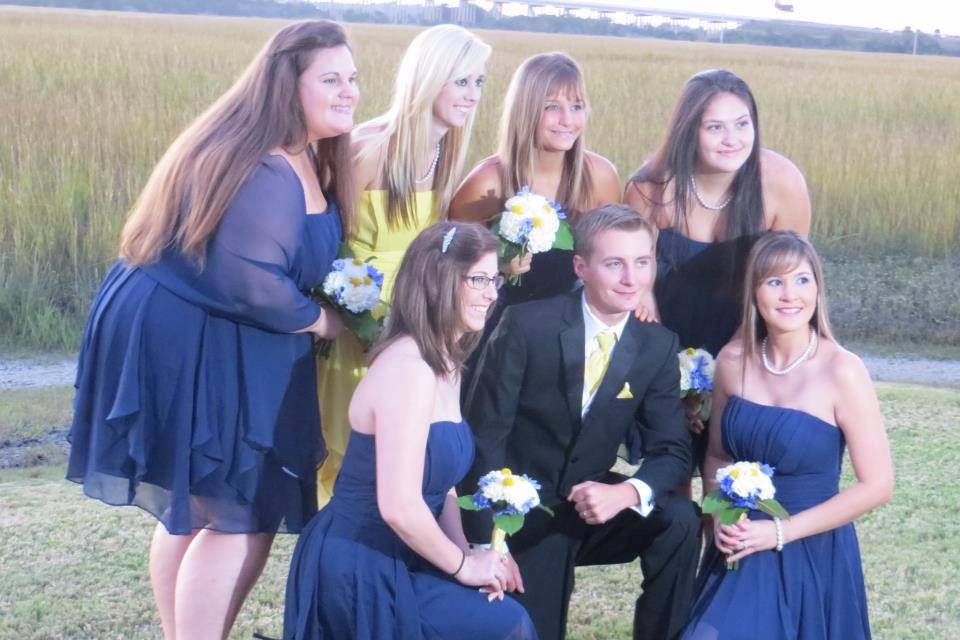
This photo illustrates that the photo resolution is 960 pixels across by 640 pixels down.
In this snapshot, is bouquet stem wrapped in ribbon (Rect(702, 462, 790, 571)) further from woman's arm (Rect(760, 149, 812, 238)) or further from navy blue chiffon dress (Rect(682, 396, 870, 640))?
woman's arm (Rect(760, 149, 812, 238))

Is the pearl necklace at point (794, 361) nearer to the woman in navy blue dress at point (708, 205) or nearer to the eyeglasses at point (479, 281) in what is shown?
the woman in navy blue dress at point (708, 205)

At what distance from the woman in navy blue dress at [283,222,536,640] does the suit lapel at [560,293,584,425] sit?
46cm

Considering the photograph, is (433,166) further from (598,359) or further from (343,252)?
(598,359)

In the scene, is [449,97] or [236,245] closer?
[236,245]

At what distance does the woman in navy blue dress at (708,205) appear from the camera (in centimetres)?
378

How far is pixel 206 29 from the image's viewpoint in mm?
21719

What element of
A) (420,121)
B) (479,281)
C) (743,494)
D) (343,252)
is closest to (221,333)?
(343,252)

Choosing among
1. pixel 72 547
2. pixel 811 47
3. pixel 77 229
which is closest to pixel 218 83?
pixel 77 229

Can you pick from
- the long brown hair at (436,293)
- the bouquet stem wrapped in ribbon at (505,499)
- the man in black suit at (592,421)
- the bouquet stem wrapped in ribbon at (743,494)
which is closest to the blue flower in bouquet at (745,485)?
the bouquet stem wrapped in ribbon at (743,494)

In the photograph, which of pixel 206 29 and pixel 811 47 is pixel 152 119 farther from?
pixel 811 47

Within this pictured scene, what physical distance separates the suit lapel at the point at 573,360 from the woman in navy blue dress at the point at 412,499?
0.46 meters

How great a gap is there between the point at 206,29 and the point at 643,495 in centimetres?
2003

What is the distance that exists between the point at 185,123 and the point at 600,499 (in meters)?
10.4

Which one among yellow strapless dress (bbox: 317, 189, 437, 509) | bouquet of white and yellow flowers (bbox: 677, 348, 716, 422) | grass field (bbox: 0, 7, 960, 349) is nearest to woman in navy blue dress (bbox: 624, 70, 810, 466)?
bouquet of white and yellow flowers (bbox: 677, 348, 716, 422)
